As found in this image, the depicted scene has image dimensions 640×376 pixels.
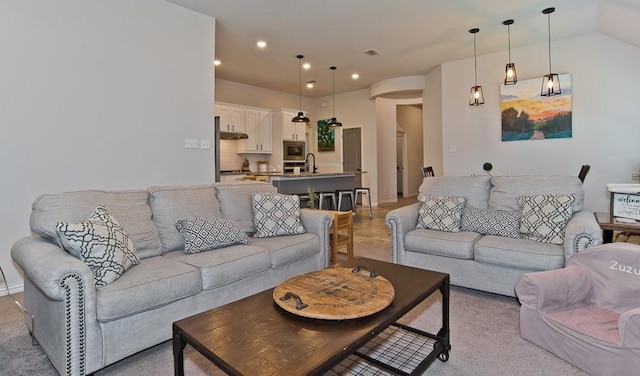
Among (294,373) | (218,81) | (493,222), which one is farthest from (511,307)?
(218,81)

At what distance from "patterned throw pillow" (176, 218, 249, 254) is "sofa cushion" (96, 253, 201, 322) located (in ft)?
0.89

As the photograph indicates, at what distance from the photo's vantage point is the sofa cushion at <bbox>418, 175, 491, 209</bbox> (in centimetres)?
327

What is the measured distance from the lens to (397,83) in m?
7.42

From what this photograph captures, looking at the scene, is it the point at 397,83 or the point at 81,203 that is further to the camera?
the point at 397,83

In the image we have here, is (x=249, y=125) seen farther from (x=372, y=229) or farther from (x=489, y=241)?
(x=489, y=241)

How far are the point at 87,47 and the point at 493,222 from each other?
4.14 metres

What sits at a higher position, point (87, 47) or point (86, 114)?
point (87, 47)

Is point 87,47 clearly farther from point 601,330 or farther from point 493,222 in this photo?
point 601,330

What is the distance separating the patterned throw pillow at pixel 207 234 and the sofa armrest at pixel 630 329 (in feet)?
7.57

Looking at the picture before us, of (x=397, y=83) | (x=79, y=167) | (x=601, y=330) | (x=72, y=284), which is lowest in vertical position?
(x=601, y=330)

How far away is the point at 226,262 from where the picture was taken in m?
2.24

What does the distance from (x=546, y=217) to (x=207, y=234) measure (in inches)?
104

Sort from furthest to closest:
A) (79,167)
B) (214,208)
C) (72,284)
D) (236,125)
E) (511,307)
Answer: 1. (236,125)
2. (79,167)
3. (214,208)
4. (511,307)
5. (72,284)

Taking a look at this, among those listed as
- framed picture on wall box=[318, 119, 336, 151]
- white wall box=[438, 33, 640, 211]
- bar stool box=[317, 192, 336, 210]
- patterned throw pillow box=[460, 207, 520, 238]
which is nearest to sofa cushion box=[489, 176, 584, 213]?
patterned throw pillow box=[460, 207, 520, 238]
